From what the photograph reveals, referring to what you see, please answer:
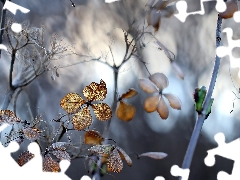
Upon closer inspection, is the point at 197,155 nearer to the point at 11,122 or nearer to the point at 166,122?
the point at 166,122

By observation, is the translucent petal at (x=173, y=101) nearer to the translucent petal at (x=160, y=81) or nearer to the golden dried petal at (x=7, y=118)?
the translucent petal at (x=160, y=81)

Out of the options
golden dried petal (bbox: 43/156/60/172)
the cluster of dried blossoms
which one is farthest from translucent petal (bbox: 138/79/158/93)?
golden dried petal (bbox: 43/156/60/172)

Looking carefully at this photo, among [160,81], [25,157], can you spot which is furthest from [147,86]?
[25,157]

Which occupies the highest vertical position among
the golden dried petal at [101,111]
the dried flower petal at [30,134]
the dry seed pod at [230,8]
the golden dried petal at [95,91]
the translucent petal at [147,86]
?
the dry seed pod at [230,8]

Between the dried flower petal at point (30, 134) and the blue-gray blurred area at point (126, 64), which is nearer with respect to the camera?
the dried flower petal at point (30, 134)

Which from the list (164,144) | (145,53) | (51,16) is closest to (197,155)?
(164,144)

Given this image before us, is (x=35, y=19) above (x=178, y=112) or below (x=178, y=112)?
above

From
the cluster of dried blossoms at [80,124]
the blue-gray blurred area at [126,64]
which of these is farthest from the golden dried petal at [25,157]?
the blue-gray blurred area at [126,64]
